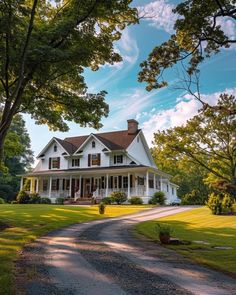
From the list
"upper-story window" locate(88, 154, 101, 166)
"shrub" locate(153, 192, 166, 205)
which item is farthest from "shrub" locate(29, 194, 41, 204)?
"shrub" locate(153, 192, 166, 205)

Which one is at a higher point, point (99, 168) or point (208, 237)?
point (99, 168)

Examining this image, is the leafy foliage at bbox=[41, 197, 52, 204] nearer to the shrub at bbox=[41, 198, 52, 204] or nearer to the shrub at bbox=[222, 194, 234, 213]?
the shrub at bbox=[41, 198, 52, 204]

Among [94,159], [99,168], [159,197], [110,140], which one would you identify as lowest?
[159,197]

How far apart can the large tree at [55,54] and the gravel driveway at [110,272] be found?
572 cm

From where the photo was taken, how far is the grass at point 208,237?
34.6ft

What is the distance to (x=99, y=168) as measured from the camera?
43.7 metres

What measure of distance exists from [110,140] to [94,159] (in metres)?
3.56

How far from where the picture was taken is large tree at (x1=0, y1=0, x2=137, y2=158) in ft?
42.4

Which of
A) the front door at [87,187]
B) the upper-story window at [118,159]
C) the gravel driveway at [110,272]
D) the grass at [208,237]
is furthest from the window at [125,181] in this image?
the gravel driveway at [110,272]

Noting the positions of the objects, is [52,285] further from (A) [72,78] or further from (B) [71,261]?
(A) [72,78]

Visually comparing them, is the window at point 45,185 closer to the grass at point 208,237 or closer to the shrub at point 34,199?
the shrub at point 34,199

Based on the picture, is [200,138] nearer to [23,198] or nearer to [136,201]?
[136,201]

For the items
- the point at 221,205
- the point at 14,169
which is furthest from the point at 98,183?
the point at 14,169

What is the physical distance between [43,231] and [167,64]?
31.4 feet
